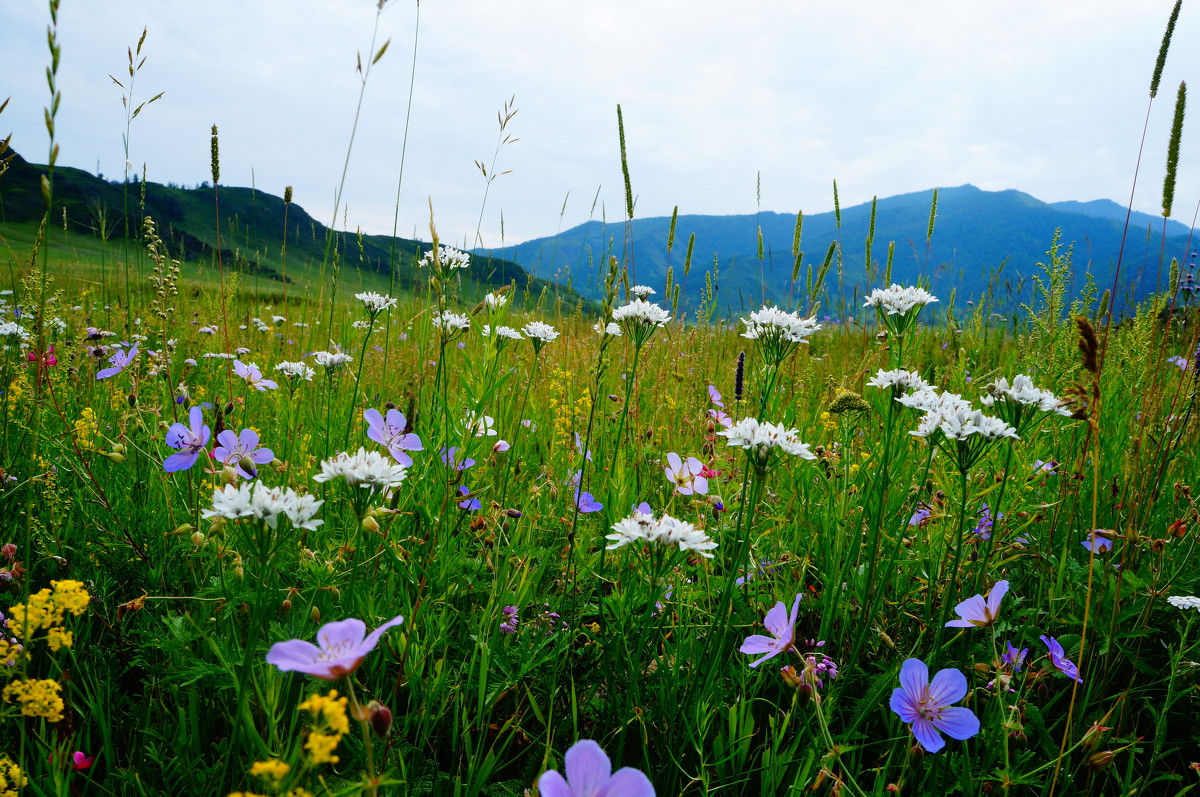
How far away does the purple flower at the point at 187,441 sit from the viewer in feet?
4.70

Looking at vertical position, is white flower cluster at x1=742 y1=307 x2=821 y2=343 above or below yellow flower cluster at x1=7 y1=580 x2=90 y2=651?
above

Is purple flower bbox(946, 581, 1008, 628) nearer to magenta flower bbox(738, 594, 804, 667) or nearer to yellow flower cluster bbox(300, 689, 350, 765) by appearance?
magenta flower bbox(738, 594, 804, 667)

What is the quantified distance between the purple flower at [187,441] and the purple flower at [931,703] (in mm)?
1557

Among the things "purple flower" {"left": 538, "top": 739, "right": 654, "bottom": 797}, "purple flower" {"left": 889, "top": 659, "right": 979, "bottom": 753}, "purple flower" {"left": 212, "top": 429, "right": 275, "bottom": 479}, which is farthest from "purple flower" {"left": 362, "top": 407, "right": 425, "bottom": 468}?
"purple flower" {"left": 889, "top": 659, "right": 979, "bottom": 753}

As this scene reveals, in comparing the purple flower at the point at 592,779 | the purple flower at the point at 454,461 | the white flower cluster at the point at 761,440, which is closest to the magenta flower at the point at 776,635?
the white flower cluster at the point at 761,440

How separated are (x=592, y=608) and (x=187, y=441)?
1.06 meters

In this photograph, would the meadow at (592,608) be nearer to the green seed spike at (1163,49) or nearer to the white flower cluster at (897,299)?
the white flower cluster at (897,299)

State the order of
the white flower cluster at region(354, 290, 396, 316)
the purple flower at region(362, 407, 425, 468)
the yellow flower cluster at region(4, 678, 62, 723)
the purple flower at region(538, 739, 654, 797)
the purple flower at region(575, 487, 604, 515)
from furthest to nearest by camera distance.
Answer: the white flower cluster at region(354, 290, 396, 316)
the purple flower at region(575, 487, 604, 515)
the purple flower at region(362, 407, 425, 468)
the yellow flower cluster at region(4, 678, 62, 723)
the purple flower at region(538, 739, 654, 797)

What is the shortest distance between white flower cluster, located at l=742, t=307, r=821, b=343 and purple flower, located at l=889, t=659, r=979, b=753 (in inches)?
33.0

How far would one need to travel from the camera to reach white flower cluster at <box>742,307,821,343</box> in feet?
5.44

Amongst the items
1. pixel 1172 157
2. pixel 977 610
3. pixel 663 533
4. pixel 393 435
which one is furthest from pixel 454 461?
pixel 1172 157

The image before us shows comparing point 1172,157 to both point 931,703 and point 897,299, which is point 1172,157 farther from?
point 931,703

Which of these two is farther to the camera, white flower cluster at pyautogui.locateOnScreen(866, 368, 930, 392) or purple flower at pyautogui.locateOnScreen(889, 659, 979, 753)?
white flower cluster at pyautogui.locateOnScreen(866, 368, 930, 392)

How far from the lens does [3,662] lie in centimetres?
101
